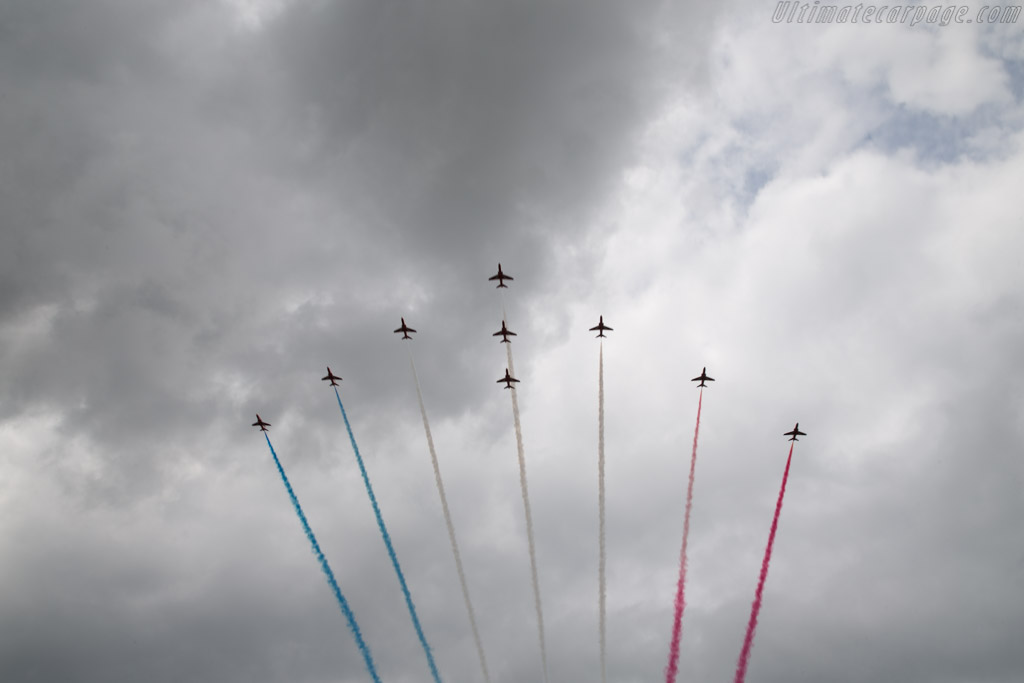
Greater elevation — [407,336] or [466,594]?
[407,336]

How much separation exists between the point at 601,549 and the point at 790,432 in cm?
5245

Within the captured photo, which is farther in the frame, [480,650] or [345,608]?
[345,608]

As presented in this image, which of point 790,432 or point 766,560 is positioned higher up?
point 790,432

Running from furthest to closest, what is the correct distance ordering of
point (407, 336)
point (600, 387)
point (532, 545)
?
point (407, 336)
point (600, 387)
point (532, 545)

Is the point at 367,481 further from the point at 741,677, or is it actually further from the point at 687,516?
the point at 741,677

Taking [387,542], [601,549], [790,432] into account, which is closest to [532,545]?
[601,549]

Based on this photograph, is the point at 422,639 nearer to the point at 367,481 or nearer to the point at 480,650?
the point at 480,650

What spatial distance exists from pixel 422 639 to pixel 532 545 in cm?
2639

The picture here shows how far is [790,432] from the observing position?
13250 cm

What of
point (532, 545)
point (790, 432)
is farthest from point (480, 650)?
point (790, 432)

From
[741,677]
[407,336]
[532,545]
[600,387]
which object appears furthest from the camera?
[407,336]

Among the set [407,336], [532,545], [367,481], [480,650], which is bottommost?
[480,650]

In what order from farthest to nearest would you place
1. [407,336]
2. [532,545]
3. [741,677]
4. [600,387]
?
[407,336] < [600,387] < [532,545] < [741,677]

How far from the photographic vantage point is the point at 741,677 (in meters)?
108
